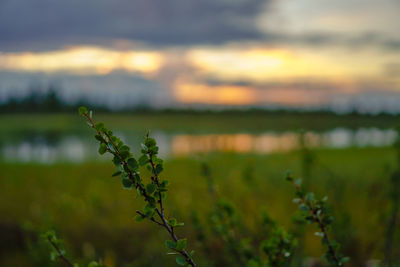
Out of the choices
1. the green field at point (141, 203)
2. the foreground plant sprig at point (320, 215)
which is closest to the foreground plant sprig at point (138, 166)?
the foreground plant sprig at point (320, 215)

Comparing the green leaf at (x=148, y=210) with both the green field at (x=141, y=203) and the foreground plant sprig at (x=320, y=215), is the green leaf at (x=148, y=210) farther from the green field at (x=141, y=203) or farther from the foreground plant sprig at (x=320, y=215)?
the green field at (x=141, y=203)

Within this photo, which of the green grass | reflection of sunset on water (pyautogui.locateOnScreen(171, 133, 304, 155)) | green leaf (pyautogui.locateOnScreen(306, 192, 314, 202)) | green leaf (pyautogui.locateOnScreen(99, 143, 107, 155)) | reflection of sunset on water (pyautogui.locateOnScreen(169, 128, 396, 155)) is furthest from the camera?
reflection of sunset on water (pyautogui.locateOnScreen(171, 133, 304, 155))

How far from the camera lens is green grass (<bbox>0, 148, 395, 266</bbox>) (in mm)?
3533

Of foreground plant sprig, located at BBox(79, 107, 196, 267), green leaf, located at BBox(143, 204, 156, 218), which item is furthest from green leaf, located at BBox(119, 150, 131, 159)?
green leaf, located at BBox(143, 204, 156, 218)

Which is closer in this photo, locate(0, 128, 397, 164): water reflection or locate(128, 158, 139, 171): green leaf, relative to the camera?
locate(128, 158, 139, 171): green leaf

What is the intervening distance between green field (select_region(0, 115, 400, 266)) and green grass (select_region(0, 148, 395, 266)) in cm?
1

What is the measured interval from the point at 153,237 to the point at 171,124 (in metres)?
46.7

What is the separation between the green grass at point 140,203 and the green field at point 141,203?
0.04 ft

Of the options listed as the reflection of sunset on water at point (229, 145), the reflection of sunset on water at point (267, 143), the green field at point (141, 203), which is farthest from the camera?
the reflection of sunset on water at point (229, 145)

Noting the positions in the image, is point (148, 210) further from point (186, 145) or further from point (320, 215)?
point (186, 145)

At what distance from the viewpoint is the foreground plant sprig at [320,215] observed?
1223mm

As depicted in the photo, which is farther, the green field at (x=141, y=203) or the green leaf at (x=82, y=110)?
the green field at (x=141, y=203)

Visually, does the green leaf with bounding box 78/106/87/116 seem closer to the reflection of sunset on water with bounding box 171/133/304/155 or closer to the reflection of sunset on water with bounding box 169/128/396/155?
the reflection of sunset on water with bounding box 169/128/396/155

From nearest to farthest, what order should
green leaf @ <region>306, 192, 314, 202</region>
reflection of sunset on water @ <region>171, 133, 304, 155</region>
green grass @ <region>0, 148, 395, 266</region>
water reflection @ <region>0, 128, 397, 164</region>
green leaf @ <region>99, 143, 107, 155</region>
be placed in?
1. green leaf @ <region>99, 143, 107, 155</region>
2. green leaf @ <region>306, 192, 314, 202</region>
3. green grass @ <region>0, 148, 395, 266</region>
4. water reflection @ <region>0, 128, 397, 164</region>
5. reflection of sunset on water @ <region>171, 133, 304, 155</region>
